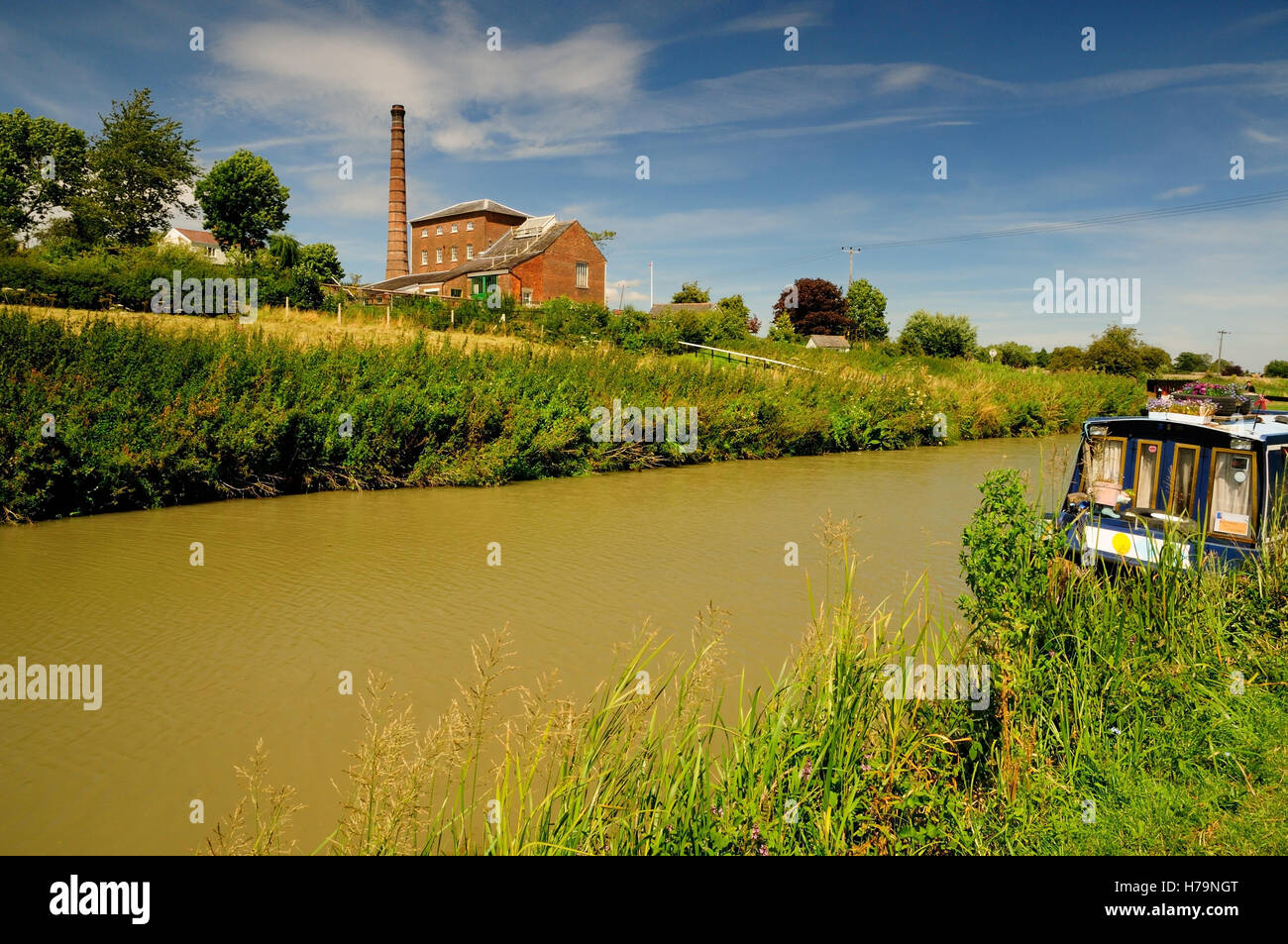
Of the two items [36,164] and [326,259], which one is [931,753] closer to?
[326,259]

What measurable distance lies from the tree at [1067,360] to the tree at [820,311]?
25159mm

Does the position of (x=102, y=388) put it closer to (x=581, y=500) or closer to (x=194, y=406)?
(x=194, y=406)

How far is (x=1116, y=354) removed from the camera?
56250 mm

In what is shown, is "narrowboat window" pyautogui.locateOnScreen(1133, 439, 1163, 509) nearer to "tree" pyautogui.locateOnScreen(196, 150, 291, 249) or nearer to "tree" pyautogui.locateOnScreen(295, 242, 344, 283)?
"tree" pyautogui.locateOnScreen(295, 242, 344, 283)

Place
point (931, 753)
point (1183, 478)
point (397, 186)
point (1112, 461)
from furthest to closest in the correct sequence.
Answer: point (397, 186)
point (1112, 461)
point (1183, 478)
point (931, 753)

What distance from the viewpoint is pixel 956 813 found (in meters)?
3.76

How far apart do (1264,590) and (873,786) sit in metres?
3.69

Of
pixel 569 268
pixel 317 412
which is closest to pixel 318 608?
pixel 317 412

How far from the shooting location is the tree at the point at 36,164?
2431 inches

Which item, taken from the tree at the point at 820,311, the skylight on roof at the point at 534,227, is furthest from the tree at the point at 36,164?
the tree at the point at 820,311

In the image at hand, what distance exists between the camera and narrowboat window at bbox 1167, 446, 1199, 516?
7219 mm

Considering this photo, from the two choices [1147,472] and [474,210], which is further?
[474,210]

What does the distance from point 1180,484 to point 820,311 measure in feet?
256
